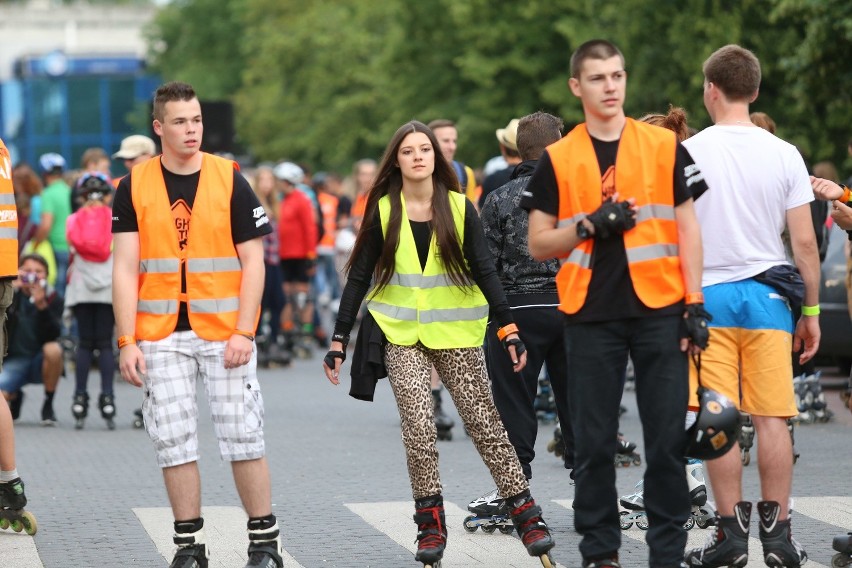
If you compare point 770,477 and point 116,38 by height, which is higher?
point 116,38

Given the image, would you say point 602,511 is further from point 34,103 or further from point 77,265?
point 34,103

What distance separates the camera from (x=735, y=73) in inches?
278

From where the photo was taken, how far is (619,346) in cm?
638

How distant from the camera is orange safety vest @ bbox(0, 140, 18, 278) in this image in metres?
8.27

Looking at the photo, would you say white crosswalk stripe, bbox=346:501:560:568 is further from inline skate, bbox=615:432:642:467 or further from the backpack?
the backpack

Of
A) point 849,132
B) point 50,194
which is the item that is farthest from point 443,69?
point 50,194

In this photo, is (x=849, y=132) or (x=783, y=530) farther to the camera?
(x=849, y=132)

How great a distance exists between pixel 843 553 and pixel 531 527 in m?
1.32

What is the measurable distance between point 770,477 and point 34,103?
4084cm

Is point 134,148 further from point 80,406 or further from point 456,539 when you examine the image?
point 456,539

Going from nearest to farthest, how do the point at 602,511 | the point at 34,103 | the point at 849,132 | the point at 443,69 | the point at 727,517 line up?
the point at 602,511, the point at 727,517, the point at 849,132, the point at 443,69, the point at 34,103

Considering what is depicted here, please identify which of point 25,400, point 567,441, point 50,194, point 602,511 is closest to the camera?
point 602,511

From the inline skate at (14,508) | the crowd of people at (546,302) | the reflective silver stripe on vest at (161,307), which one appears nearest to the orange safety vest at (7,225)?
the crowd of people at (546,302)

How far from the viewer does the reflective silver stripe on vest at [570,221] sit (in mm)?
6355
